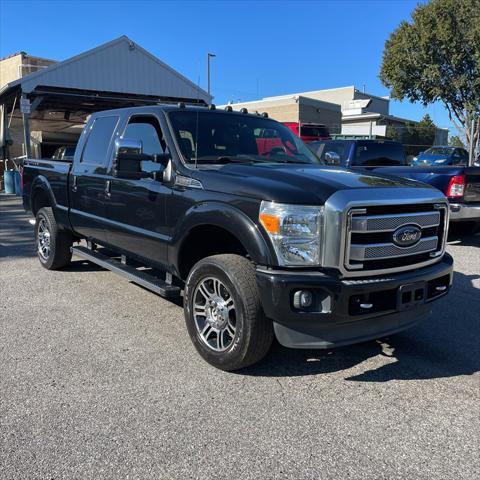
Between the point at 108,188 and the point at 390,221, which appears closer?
the point at 390,221

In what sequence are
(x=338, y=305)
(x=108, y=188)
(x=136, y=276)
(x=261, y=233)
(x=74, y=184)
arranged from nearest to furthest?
(x=338, y=305), (x=261, y=233), (x=136, y=276), (x=108, y=188), (x=74, y=184)

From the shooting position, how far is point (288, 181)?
11.9 ft

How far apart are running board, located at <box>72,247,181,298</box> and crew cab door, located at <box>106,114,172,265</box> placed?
0.60ft

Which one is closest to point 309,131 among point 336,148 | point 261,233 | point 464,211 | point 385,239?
point 336,148

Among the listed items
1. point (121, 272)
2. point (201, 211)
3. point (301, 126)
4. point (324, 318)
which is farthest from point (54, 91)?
point (324, 318)

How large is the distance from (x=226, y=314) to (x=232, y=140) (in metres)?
1.81

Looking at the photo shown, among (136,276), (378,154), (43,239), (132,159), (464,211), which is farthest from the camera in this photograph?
(378,154)

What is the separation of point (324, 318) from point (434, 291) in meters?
1.13

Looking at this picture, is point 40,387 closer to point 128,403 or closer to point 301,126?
point 128,403

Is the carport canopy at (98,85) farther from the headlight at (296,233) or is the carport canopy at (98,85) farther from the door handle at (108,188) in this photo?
the headlight at (296,233)

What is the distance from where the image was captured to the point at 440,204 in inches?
156

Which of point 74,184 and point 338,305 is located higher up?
point 74,184

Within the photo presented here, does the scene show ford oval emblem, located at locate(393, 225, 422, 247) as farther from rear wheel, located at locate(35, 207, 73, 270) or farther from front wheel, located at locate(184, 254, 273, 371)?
rear wheel, located at locate(35, 207, 73, 270)

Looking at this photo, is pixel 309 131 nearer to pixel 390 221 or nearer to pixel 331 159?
pixel 331 159
